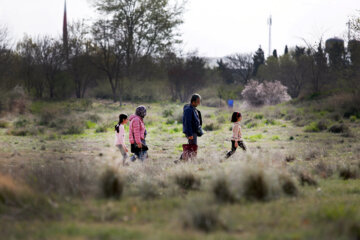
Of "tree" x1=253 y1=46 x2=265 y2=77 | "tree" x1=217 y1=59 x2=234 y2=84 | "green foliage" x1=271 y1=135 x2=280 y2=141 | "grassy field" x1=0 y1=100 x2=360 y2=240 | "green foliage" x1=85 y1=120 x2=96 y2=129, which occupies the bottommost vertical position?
"grassy field" x1=0 y1=100 x2=360 y2=240

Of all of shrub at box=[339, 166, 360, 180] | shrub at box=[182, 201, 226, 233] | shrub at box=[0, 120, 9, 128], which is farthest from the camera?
shrub at box=[0, 120, 9, 128]

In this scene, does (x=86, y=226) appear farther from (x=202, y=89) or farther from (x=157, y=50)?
(x=202, y=89)

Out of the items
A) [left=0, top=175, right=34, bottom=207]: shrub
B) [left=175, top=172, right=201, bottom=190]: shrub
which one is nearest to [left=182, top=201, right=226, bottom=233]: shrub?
[left=0, top=175, right=34, bottom=207]: shrub

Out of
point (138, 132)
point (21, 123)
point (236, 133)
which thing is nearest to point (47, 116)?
point (21, 123)

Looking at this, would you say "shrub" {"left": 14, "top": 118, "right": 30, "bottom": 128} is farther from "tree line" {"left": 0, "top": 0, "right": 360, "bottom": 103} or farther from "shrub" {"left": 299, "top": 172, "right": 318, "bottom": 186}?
"shrub" {"left": 299, "top": 172, "right": 318, "bottom": 186}

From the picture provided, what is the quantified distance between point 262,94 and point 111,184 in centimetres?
3807

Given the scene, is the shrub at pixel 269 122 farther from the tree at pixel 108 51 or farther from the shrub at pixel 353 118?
the tree at pixel 108 51

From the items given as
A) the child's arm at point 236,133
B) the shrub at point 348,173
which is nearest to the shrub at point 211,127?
the child's arm at point 236,133

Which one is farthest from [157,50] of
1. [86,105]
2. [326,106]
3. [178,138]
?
[178,138]

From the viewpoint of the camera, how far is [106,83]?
4534cm

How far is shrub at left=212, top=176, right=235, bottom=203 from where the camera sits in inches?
220

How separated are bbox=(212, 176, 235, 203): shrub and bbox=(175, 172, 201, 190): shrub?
35.5 inches

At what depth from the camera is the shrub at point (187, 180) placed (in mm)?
6660

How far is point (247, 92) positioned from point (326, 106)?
16.1m
